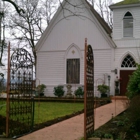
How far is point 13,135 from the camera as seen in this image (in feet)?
29.2

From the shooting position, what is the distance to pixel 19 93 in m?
9.30

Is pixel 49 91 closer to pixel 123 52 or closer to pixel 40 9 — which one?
pixel 123 52

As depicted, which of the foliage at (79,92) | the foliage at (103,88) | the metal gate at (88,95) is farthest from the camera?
the foliage at (79,92)

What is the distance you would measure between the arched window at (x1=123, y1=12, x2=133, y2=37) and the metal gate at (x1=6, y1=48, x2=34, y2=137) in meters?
17.4

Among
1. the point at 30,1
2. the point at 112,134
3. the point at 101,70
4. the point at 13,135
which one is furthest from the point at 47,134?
the point at 30,1

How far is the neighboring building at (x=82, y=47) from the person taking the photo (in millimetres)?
25562

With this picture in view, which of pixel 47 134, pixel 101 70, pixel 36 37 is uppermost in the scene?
pixel 36 37

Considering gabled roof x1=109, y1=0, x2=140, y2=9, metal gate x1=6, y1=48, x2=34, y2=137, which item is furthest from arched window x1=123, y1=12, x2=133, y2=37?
metal gate x1=6, y1=48, x2=34, y2=137

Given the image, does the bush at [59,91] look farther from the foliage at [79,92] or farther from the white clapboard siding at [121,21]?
the white clapboard siding at [121,21]

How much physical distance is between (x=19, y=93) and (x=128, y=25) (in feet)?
60.9

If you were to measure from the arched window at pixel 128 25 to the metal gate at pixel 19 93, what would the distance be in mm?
17362

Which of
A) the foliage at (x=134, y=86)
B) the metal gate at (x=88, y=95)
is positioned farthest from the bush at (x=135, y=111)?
the foliage at (x=134, y=86)

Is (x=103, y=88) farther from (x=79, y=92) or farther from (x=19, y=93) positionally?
(x=19, y=93)

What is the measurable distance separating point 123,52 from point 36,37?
17.4 m
